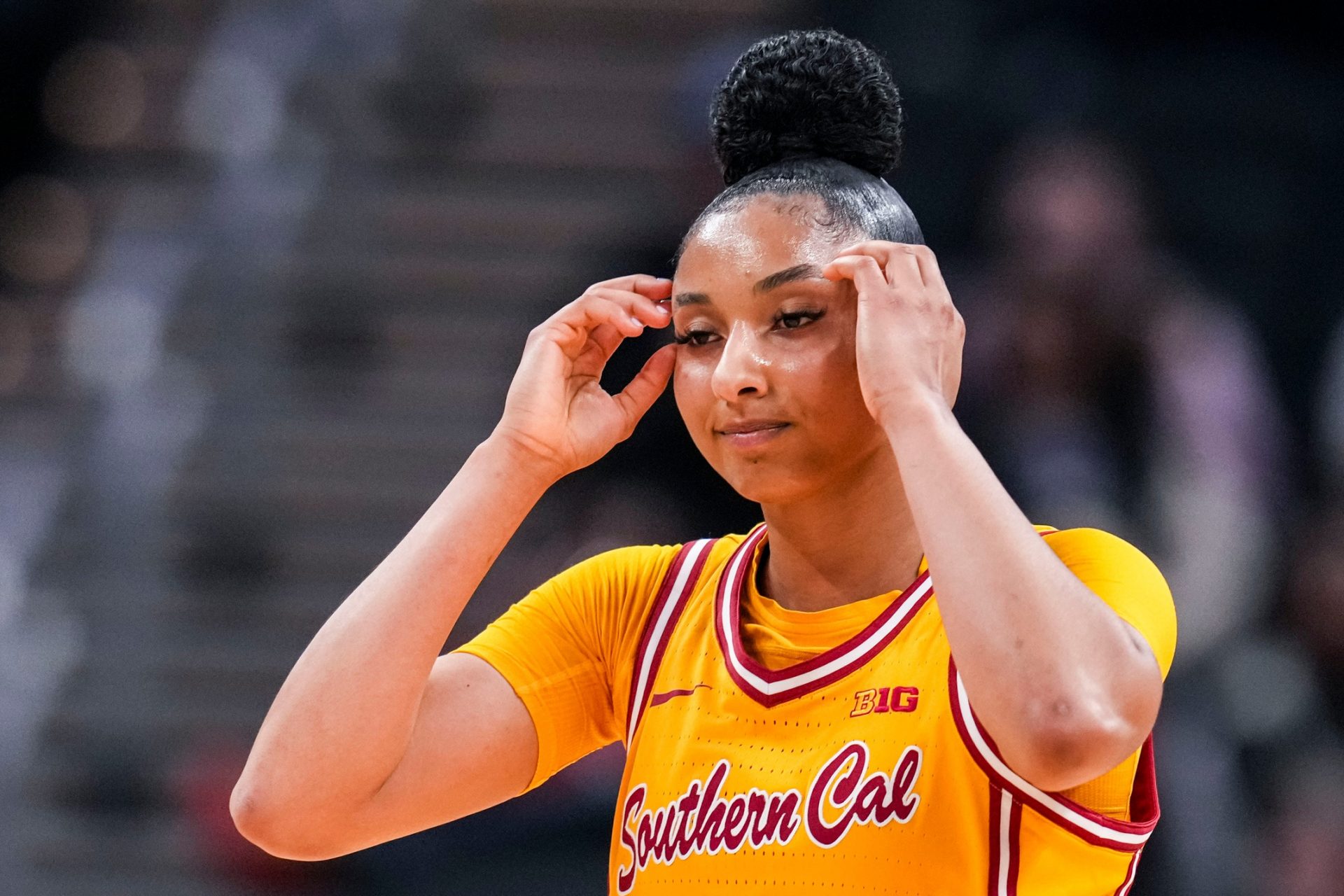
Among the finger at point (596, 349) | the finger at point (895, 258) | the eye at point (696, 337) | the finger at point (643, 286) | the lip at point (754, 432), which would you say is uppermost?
the finger at point (895, 258)

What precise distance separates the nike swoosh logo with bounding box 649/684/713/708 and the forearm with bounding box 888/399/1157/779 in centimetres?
45

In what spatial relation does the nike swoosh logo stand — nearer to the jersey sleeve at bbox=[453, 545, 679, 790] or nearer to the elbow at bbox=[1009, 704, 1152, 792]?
the jersey sleeve at bbox=[453, 545, 679, 790]

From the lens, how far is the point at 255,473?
5.07 meters

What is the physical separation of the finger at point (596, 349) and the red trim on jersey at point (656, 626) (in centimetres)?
28

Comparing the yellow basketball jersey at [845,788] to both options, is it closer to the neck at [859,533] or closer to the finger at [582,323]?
the neck at [859,533]

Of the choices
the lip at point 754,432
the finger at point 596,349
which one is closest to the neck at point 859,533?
the lip at point 754,432

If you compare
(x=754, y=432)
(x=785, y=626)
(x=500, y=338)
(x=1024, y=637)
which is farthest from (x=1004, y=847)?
(x=500, y=338)

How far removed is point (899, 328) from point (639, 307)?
1.55ft

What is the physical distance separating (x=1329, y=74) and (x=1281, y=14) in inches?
9.7

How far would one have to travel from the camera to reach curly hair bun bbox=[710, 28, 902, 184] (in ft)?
6.66

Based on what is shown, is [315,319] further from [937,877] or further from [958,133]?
[937,877]

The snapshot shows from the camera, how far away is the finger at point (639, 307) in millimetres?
2098

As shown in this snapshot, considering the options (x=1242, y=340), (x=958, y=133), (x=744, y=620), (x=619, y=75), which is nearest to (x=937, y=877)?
(x=744, y=620)

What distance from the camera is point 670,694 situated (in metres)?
1.97
